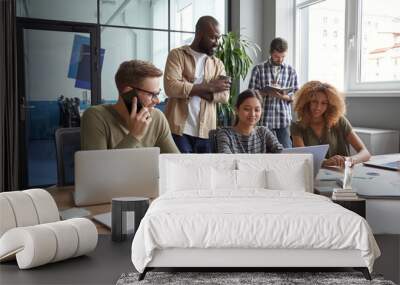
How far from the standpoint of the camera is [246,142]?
9.32 ft

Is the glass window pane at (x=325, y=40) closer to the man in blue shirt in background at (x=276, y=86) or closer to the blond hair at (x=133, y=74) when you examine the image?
the man in blue shirt in background at (x=276, y=86)

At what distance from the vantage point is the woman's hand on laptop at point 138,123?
275 cm

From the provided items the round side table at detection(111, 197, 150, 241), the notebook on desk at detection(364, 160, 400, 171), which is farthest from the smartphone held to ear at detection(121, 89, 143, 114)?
the notebook on desk at detection(364, 160, 400, 171)

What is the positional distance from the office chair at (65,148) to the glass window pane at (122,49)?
3298mm

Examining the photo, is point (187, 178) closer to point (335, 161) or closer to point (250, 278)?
point (250, 278)

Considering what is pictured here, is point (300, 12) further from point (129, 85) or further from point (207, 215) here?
point (207, 215)

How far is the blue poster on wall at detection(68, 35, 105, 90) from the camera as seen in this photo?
5.81 m

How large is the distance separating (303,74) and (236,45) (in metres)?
0.91

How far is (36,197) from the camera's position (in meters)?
2.14

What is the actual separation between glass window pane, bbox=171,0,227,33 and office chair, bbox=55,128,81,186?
3.90 metres

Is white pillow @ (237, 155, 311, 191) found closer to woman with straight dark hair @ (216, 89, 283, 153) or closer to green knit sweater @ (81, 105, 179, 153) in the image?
woman with straight dark hair @ (216, 89, 283, 153)

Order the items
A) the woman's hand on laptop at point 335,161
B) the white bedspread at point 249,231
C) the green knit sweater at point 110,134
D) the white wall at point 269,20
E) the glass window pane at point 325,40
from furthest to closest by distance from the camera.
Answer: the white wall at point 269,20
the glass window pane at point 325,40
the woman's hand on laptop at point 335,161
the green knit sweater at point 110,134
the white bedspread at point 249,231

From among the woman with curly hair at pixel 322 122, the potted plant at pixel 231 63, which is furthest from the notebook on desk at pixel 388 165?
the potted plant at pixel 231 63

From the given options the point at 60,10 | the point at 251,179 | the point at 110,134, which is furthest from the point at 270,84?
the point at 60,10
